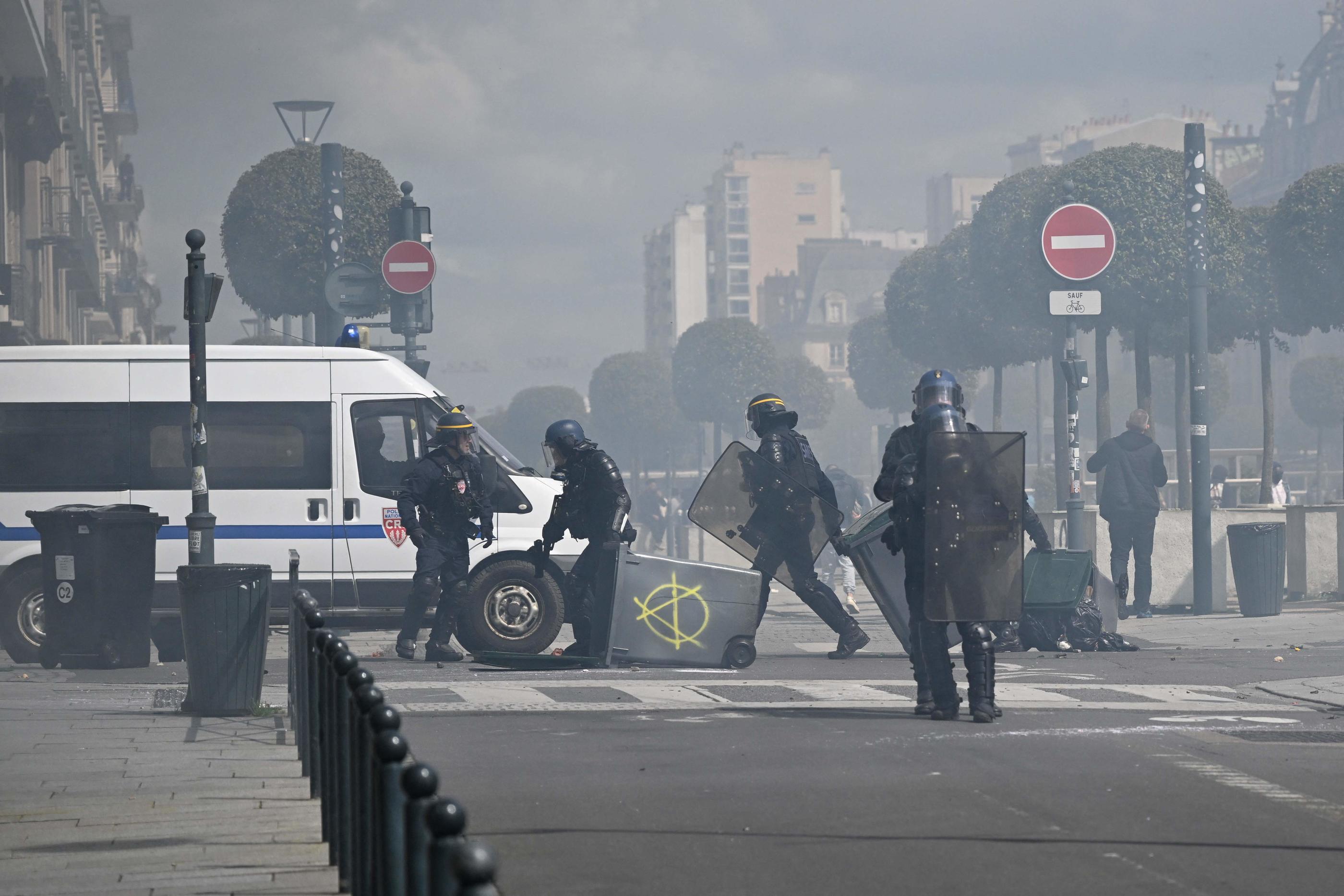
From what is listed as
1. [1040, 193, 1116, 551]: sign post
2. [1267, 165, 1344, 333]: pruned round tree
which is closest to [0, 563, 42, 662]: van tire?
[1040, 193, 1116, 551]: sign post

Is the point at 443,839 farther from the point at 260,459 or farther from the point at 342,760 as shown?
the point at 260,459

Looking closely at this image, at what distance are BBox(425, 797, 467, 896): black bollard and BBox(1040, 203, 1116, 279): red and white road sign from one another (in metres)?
14.2

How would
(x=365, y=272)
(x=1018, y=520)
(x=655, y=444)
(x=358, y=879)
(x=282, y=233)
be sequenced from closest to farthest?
(x=358, y=879), (x=1018, y=520), (x=365, y=272), (x=282, y=233), (x=655, y=444)

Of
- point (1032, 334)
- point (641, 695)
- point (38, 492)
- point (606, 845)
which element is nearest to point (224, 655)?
point (641, 695)

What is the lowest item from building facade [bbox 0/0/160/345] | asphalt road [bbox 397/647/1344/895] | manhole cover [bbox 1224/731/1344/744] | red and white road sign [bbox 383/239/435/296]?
manhole cover [bbox 1224/731/1344/744]

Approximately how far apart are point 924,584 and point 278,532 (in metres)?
6.19

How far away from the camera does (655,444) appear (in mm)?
91625

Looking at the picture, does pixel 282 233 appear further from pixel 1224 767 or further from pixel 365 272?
pixel 1224 767

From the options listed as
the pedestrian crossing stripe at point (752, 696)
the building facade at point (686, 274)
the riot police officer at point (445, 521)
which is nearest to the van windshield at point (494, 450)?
the riot police officer at point (445, 521)

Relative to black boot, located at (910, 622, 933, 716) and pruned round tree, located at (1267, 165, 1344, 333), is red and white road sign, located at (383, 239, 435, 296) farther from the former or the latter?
pruned round tree, located at (1267, 165, 1344, 333)

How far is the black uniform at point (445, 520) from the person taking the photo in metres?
12.5

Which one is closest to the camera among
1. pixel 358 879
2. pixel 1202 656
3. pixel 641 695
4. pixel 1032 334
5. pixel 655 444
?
pixel 358 879

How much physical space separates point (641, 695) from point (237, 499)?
4530 mm

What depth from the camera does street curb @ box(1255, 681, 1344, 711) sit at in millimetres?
9828
